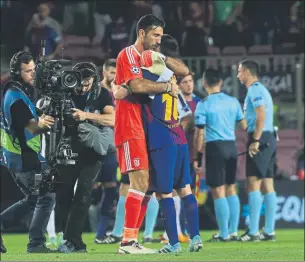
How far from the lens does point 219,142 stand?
15602 millimetres

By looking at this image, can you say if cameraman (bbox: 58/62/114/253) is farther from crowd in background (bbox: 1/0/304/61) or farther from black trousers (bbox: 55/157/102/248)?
crowd in background (bbox: 1/0/304/61)

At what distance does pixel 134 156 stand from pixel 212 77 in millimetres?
4810

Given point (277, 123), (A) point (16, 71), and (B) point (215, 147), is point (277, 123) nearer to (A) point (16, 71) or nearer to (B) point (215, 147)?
(B) point (215, 147)

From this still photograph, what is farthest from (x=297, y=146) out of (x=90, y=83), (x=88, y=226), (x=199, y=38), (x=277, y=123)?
(x=90, y=83)

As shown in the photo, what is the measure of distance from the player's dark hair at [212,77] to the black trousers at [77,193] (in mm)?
3847

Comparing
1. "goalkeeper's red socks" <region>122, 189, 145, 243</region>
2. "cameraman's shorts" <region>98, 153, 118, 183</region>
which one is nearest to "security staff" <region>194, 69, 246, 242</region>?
"cameraman's shorts" <region>98, 153, 118, 183</region>

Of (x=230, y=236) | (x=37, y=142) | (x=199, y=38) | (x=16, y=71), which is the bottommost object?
(x=230, y=236)

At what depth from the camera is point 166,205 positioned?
1109 centimetres

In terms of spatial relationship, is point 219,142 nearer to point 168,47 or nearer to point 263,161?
point 263,161

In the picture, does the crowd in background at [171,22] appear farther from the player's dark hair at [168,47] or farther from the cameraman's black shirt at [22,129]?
the cameraman's black shirt at [22,129]

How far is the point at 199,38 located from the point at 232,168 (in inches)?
302

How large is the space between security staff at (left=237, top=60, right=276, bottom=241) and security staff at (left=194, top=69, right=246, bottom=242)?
0.21 m

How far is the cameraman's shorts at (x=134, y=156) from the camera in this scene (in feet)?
35.8

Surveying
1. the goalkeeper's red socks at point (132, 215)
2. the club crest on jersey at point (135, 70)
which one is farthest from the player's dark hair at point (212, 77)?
the goalkeeper's red socks at point (132, 215)
